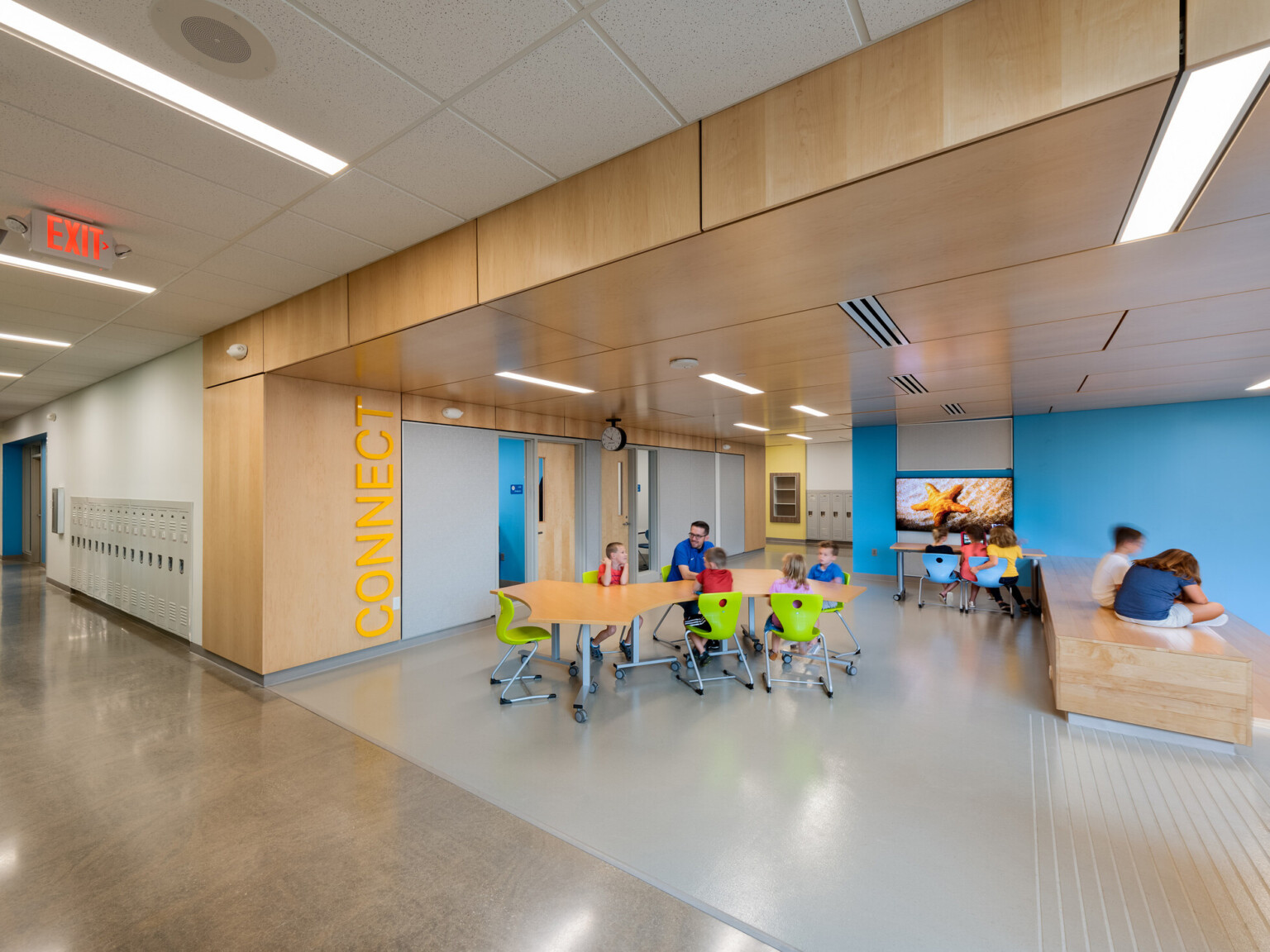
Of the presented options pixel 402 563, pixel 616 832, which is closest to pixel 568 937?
pixel 616 832

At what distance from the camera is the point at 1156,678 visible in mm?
3633

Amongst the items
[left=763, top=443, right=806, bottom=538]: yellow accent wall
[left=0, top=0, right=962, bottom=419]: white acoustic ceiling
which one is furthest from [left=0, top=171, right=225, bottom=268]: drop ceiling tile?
[left=763, top=443, right=806, bottom=538]: yellow accent wall

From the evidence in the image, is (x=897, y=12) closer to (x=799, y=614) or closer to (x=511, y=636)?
(x=799, y=614)

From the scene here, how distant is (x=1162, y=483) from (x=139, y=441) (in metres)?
12.9

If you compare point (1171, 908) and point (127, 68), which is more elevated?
point (127, 68)

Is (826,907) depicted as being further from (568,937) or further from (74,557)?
(74,557)

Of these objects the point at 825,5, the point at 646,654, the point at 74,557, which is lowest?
the point at 646,654

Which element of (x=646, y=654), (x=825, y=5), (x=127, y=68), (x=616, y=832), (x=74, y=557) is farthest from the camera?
(x=74, y=557)

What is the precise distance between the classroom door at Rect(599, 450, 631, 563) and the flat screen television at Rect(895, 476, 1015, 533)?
4.69 metres

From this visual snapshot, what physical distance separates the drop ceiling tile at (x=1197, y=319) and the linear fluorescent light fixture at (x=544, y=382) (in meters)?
4.30

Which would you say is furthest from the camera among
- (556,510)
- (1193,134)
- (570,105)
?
(556,510)

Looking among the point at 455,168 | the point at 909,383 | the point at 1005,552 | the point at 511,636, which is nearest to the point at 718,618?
the point at 511,636

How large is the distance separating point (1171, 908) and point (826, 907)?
54.5 inches

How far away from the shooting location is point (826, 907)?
2.22m
